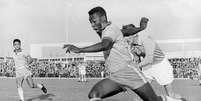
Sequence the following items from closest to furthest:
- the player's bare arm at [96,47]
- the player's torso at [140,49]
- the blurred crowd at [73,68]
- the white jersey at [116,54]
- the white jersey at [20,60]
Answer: the player's bare arm at [96,47]
the white jersey at [116,54]
the player's torso at [140,49]
the white jersey at [20,60]
the blurred crowd at [73,68]

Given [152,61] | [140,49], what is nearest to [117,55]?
[152,61]

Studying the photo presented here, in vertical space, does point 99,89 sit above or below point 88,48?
below

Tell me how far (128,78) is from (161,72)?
199 cm

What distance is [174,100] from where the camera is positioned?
6480 mm

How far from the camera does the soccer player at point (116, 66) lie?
5398mm

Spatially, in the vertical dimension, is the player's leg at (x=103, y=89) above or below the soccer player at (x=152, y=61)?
below

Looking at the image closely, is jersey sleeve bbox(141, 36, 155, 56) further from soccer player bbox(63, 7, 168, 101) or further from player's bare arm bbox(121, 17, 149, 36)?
soccer player bbox(63, 7, 168, 101)

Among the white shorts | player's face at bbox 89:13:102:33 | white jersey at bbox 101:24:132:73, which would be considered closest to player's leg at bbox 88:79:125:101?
white jersey at bbox 101:24:132:73

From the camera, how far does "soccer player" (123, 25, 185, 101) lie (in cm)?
705

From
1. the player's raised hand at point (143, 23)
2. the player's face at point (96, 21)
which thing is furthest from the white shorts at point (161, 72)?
the player's face at point (96, 21)

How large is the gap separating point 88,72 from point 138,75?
3362 centimetres

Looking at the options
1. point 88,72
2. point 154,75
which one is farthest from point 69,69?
point 154,75

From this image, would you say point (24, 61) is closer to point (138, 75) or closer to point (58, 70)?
point (138, 75)

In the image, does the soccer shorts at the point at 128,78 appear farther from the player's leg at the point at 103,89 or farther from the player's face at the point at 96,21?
the player's face at the point at 96,21
